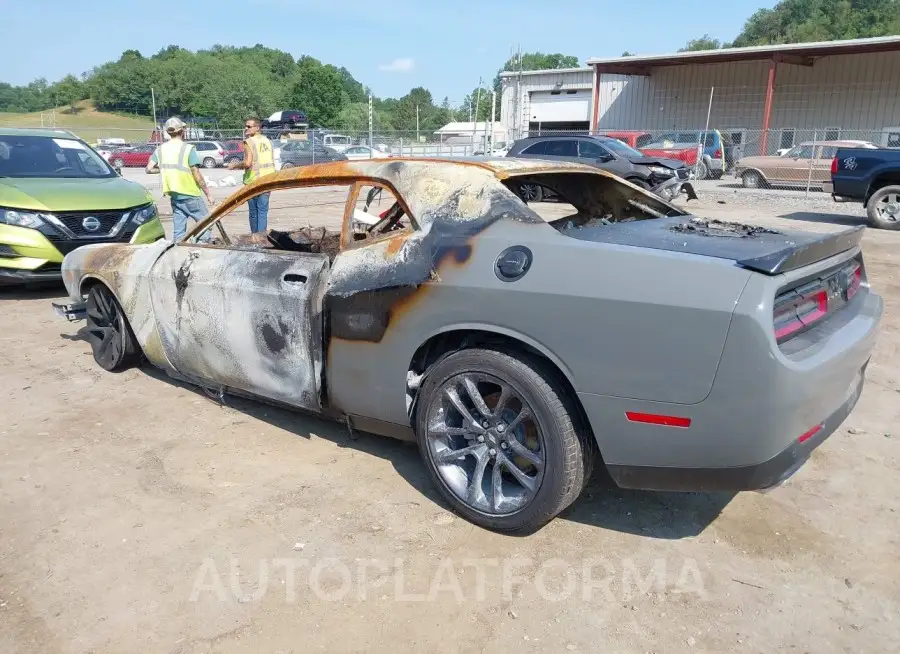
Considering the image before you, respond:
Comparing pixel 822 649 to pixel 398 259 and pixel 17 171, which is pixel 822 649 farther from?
pixel 17 171

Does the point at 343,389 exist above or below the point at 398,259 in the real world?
below

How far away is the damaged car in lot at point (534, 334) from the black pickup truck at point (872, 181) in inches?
404

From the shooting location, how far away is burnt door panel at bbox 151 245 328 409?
3.57 m

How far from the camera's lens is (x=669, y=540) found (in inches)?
121

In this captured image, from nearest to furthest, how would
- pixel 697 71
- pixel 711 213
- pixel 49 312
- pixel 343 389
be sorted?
pixel 343 389, pixel 49 312, pixel 711 213, pixel 697 71

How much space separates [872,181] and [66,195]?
12.3 metres

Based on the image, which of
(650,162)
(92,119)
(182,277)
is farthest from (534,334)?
(92,119)

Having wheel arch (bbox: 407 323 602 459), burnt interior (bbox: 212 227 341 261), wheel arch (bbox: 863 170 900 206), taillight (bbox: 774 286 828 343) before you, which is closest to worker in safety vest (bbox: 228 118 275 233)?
burnt interior (bbox: 212 227 341 261)

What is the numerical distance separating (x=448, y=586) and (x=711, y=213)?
14150 mm

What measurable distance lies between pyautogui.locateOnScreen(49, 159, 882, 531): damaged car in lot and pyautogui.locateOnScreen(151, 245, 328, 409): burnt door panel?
0.01m

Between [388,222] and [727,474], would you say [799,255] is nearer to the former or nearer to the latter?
[727,474]

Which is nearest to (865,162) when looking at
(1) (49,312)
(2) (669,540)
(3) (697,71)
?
(2) (669,540)

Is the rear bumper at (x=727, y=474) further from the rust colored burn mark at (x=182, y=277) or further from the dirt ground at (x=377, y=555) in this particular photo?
the rust colored burn mark at (x=182, y=277)

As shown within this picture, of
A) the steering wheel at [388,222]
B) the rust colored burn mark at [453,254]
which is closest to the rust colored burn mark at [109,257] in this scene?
the steering wheel at [388,222]
